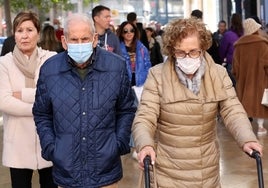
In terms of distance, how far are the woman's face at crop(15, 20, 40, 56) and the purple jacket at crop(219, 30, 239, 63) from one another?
708 centimetres

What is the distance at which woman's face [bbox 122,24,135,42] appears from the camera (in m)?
7.74

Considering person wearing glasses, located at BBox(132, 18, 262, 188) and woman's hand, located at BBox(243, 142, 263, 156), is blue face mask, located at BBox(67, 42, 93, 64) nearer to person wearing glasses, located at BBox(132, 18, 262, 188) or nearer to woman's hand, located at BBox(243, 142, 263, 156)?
person wearing glasses, located at BBox(132, 18, 262, 188)

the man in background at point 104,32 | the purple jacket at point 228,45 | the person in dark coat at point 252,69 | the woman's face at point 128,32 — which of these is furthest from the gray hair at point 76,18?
the purple jacket at point 228,45

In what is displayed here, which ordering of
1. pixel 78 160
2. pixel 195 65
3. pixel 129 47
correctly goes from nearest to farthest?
pixel 195 65, pixel 78 160, pixel 129 47

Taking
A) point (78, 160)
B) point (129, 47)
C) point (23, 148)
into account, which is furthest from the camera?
point (129, 47)

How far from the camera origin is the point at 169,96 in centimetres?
343

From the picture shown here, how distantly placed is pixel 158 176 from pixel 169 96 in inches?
17.3

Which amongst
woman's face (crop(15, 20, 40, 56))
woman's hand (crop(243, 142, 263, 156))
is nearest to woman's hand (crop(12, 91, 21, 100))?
woman's face (crop(15, 20, 40, 56))

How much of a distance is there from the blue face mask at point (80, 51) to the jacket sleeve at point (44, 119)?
0.84 feet

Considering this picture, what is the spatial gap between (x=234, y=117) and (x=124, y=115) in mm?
653

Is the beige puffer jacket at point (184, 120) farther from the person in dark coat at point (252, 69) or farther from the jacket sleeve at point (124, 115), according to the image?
the person in dark coat at point (252, 69)

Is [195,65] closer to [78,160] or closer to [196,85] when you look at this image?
[196,85]

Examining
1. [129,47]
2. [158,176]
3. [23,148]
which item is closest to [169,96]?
[158,176]

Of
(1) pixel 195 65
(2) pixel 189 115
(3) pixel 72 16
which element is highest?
(3) pixel 72 16
